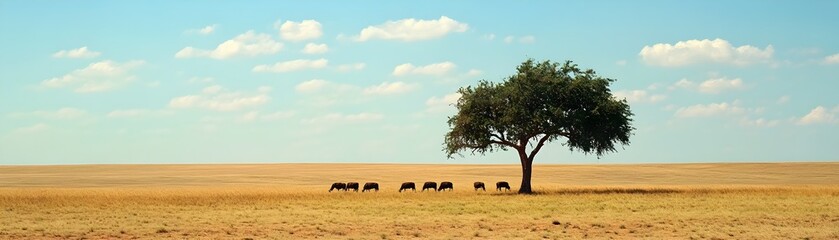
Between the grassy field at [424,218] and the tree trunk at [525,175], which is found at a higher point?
the tree trunk at [525,175]

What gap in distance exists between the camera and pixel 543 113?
60062 millimetres

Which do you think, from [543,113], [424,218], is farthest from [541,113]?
[424,218]

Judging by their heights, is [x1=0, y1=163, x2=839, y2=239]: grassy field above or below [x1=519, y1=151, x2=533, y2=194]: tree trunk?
below

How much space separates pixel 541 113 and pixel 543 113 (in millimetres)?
273

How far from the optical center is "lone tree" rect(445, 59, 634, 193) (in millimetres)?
60000

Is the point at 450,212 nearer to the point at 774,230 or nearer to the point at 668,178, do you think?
the point at 774,230

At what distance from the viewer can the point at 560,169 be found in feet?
392

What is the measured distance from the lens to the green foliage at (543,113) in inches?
2361

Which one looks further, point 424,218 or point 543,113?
point 543,113

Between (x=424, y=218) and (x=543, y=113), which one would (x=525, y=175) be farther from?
(x=424, y=218)

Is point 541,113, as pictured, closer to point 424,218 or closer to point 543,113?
point 543,113

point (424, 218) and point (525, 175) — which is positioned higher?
point (525, 175)

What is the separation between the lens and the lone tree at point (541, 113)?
60000 mm

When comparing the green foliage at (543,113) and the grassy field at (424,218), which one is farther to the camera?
the green foliage at (543,113)
